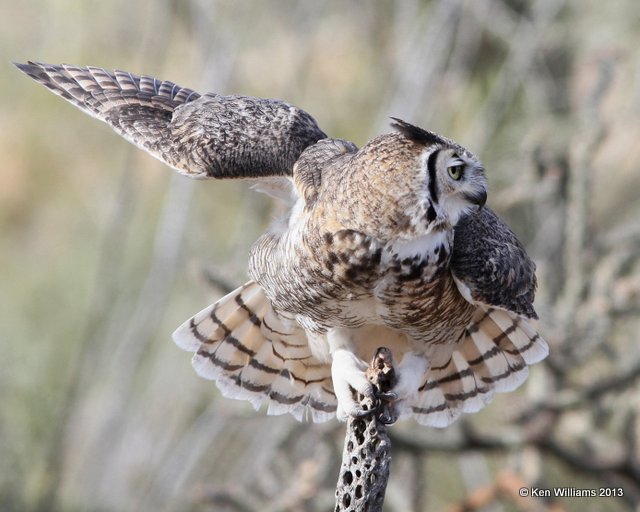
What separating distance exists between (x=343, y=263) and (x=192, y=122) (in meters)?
1.16

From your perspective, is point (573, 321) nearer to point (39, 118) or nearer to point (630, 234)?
point (630, 234)

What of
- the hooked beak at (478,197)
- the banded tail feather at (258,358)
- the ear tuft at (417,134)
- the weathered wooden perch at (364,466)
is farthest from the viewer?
the banded tail feather at (258,358)

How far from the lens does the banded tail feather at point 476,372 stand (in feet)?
11.6

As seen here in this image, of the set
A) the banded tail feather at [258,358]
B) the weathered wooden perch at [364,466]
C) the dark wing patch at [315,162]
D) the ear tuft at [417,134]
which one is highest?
the dark wing patch at [315,162]

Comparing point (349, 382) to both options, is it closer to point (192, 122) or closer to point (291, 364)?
point (291, 364)

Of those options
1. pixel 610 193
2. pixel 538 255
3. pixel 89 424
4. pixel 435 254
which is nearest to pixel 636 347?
pixel 538 255

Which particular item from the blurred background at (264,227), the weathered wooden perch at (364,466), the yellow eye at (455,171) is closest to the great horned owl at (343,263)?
the yellow eye at (455,171)

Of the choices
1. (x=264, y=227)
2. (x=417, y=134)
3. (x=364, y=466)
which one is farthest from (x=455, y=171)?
(x=264, y=227)

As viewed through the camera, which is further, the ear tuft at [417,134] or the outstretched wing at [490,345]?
the outstretched wing at [490,345]

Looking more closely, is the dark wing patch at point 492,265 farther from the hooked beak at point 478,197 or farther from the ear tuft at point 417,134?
the ear tuft at point 417,134

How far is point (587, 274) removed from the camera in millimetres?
4977

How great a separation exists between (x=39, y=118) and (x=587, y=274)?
32.0 ft

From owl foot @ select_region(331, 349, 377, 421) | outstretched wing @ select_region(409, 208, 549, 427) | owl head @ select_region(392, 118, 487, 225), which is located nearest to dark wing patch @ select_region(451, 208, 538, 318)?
outstretched wing @ select_region(409, 208, 549, 427)

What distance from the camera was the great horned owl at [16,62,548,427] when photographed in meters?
2.77
